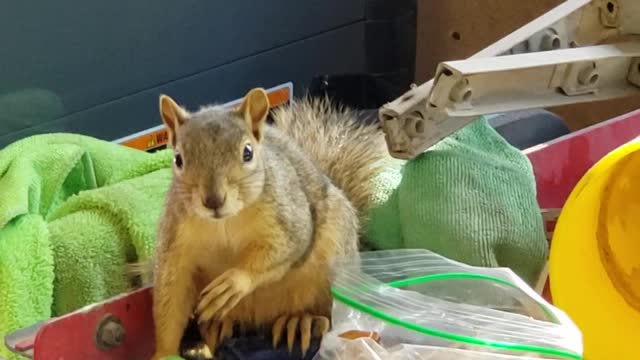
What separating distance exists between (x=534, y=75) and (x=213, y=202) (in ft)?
1.35

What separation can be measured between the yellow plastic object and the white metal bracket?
0.10 m

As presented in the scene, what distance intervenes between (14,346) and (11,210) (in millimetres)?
194

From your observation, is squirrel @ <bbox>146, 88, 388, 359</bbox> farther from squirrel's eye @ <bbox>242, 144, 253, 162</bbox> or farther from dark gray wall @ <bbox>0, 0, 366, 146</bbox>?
dark gray wall @ <bbox>0, 0, 366, 146</bbox>

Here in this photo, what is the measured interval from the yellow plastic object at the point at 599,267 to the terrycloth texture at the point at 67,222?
414mm

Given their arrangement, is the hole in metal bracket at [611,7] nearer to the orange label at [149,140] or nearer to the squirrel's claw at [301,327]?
the squirrel's claw at [301,327]

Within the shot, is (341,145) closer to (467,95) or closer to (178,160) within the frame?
(467,95)

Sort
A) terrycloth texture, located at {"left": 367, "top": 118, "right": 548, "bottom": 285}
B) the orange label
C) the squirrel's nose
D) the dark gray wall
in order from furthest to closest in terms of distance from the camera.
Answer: the orange label
the dark gray wall
terrycloth texture, located at {"left": 367, "top": 118, "right": 548, "bottom": 285}
the squirrel's nose

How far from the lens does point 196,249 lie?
947 mm

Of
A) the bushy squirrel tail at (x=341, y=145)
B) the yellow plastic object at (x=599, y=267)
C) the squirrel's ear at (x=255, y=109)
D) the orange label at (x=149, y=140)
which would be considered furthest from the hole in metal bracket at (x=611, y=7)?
the orange label at (x=149, y=140)

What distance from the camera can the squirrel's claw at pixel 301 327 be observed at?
97 cm

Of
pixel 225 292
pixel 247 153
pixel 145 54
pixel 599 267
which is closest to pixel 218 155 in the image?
pixel 247 153

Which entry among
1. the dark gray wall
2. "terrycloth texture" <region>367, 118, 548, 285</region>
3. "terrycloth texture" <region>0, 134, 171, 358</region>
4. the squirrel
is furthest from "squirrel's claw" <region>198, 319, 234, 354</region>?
the dark gray wall

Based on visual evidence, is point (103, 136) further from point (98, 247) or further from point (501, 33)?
point (501, 33)

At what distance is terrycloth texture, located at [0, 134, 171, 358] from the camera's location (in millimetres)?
1042
